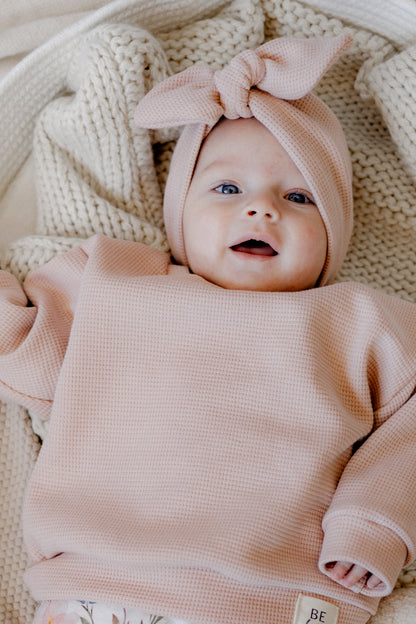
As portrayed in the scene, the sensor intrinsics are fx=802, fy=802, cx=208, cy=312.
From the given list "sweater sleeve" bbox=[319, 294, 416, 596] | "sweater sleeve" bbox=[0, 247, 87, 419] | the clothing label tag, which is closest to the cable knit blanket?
"sweater sleeve" bbox=[0, 247, 87, 419]

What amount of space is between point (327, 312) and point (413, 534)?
0.37m

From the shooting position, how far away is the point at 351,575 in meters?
1.18

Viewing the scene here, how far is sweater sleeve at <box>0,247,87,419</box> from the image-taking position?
4.45 ft

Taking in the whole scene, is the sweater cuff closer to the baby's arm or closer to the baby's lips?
the baby's arm

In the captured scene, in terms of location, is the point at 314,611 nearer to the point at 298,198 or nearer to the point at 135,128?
the point at 298,198

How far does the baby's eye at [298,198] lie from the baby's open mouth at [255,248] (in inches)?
→ 4.1

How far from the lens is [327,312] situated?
4.33 ft

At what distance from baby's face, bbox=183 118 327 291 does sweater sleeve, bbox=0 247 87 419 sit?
9.0 inches

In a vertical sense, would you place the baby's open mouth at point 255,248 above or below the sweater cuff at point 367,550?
above

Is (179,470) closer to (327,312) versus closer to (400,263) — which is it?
(327,312)

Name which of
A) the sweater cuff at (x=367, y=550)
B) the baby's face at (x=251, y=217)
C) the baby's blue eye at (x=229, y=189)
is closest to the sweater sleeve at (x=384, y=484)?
the sweater cuff at (x=367, y=550)

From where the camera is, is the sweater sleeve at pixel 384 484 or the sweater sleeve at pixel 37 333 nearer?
the sweater sleeve at pixel 384 484

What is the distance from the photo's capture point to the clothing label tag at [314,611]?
1.17m

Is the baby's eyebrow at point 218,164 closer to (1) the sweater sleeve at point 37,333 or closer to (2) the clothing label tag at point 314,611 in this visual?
(1) the sweater sleeve at point 37,333
